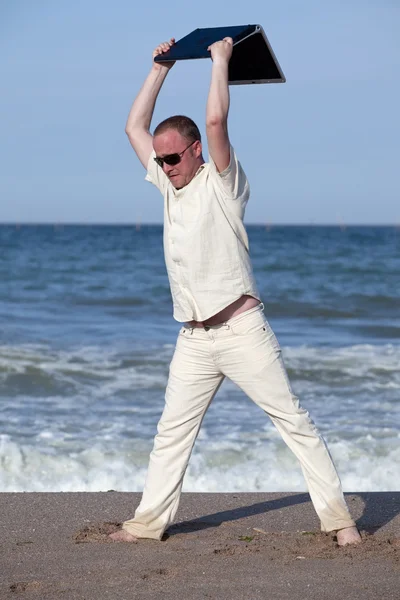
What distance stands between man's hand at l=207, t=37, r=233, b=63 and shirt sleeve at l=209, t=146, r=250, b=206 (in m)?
0.38

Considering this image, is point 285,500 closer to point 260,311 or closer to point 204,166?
point 260,311

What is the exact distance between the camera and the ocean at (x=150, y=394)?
21.7ft

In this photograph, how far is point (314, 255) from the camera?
38.0m

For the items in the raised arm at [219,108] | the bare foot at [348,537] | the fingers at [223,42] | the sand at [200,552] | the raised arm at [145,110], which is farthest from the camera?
the raised arm at [145,110]

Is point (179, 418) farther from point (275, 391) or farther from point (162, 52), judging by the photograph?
point (162, 52)

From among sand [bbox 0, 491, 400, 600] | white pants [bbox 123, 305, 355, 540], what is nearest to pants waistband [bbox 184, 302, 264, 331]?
white pants [bbox 123, 305, 355, 540]

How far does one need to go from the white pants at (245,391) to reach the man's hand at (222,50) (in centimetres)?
113

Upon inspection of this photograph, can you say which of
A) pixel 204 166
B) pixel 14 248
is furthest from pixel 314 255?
pixel 204 166

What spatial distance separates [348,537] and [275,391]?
31.0 inches

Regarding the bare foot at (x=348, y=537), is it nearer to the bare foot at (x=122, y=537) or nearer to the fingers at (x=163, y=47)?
the bare foot at (x=122, y=537)

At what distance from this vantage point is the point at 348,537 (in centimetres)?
423

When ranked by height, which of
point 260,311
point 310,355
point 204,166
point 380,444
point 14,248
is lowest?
point 14,248

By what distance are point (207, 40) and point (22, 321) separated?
12182mm

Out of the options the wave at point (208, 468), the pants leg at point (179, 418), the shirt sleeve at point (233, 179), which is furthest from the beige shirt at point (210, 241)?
the wave at point (208, 468)
